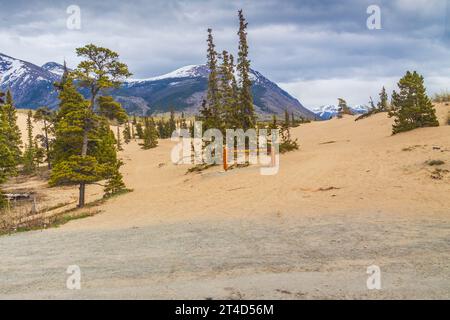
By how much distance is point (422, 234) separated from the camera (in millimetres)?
9797

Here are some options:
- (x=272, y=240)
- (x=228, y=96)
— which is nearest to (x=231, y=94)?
(x=228, y=96)

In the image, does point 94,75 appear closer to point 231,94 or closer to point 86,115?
point 86,115

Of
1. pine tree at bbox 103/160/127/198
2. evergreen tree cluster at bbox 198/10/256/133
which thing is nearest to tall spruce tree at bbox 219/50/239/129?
evergreen tree cluster at bbox 198/10/256/133

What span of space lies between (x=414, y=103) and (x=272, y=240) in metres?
21.7

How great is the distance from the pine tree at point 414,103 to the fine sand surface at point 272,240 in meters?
3.67

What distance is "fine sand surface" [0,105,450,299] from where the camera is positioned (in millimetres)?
6789

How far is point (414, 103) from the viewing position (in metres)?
27.4

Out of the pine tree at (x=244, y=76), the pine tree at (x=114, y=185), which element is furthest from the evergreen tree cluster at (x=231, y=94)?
the pine tree at (x=114, y=185)

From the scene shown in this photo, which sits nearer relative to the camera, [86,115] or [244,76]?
[86,115]

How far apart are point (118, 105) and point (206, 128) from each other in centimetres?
1770

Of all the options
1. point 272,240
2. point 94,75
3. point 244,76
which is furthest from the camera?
point 244,76
